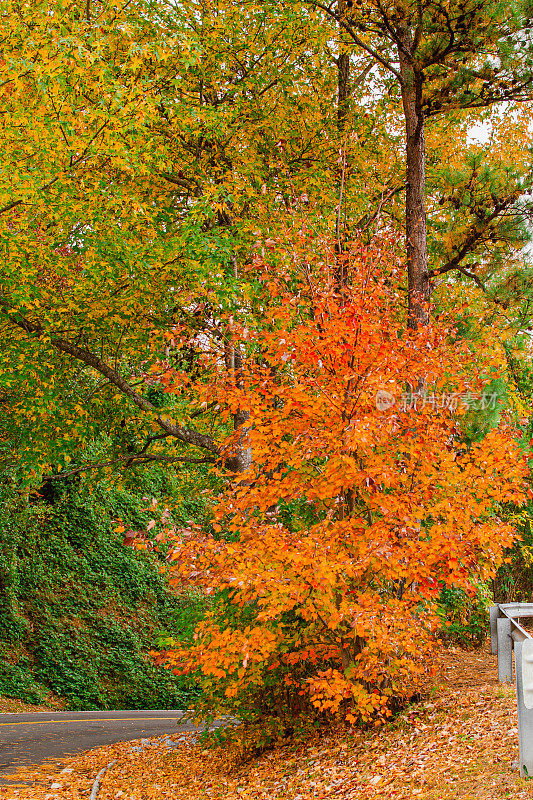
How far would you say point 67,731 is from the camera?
11.2 metres

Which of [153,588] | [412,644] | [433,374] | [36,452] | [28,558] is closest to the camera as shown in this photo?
[412,644]

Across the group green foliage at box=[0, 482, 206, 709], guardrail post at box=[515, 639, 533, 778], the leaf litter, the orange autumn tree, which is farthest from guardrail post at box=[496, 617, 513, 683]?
green foliage at box=[0, 482, 206, 709]

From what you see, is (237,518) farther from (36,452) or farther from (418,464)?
(36,452)

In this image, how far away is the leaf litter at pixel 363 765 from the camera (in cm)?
480

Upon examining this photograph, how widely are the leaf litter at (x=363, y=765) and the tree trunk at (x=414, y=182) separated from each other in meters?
4.19

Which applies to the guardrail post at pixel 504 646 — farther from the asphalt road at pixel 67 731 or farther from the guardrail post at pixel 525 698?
the asphalt road at pixel 67 731

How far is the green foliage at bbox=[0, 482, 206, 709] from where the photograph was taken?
15.1m

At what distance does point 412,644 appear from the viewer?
19.0 ft

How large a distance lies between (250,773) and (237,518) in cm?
284

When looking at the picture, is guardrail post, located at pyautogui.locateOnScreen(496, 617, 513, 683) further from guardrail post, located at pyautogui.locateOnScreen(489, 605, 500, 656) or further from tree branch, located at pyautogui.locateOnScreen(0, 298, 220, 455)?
tree branch, located at pyautogui.locateOnScreen(0, 298, 220, 455)

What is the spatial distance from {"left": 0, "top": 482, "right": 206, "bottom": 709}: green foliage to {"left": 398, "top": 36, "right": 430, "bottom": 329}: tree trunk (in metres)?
8.20

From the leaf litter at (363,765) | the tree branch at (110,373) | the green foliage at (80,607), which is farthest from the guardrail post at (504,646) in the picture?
the green foliage at (80,607)

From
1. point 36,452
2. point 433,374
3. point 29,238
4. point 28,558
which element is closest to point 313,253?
point 433,374

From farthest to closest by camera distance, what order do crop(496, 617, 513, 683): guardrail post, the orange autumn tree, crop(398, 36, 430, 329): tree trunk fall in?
crop(398, 36, 430, 329): tree trunk, crop(496, 617, 513, 683): guardrail post, the orange autumn tree
